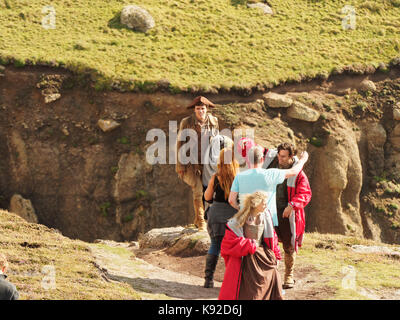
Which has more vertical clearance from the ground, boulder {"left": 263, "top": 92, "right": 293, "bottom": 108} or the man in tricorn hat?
boulder {"left": 263, "top": 92, "right": 293, "bottom": 108}

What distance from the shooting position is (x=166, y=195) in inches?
982

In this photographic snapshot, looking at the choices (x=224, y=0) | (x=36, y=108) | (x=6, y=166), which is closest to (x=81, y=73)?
(x=36, y=108)

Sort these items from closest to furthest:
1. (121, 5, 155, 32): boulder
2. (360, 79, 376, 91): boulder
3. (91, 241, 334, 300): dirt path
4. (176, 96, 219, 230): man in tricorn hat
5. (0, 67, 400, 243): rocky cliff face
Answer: (91, 241, 334, 300): dirt path, (176, 96, 219, 230): man in tricorn hat, (0, 67, 400, 243): rocky cliff face, (360, 79, 376, 91): boulder, (121, 5, 155, 32): boulder

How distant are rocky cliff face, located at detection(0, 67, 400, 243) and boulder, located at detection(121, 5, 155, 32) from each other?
224 inches

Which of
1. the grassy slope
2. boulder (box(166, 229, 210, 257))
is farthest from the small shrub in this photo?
boulder (box(166, 229, 210, 257))

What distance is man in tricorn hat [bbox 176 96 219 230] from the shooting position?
12.7 m

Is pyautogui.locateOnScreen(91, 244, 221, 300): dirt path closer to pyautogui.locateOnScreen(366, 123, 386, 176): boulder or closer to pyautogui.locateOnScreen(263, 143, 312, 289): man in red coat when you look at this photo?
pyautogui.locateOnScreen(263, 143, 312, 289): man in red coat

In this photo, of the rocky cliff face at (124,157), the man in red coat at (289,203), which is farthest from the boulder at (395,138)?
the man in red coat at (289,203)

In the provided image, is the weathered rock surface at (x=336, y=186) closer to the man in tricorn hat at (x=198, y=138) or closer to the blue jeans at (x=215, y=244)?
the man in tricorn hat at (x=198, y=138)

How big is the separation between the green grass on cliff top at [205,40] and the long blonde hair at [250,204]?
1788 centimetres

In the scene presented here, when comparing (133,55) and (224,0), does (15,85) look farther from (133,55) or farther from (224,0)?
(224,0)

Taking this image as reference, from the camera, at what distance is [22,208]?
25.0m

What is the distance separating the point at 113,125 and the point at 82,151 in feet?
5.38

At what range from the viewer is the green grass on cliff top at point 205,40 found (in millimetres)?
27484
